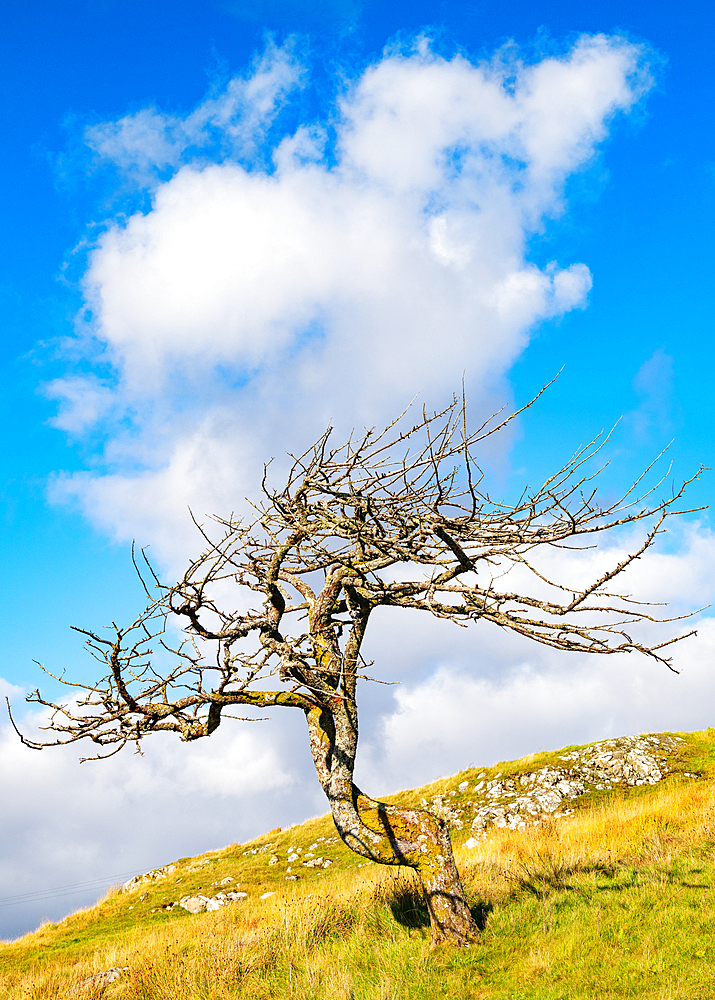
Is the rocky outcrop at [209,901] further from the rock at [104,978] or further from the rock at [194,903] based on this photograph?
the rock at [104,978]

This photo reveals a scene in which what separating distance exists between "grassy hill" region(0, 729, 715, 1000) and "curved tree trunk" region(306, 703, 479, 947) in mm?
395

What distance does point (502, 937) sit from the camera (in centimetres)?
826

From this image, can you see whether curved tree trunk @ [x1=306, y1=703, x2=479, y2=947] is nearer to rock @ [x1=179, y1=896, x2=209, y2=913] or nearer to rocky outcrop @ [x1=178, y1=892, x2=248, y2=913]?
rocky outcrop @ [x1=178, y1=892, x2=248, y2=913]

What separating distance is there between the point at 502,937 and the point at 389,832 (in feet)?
6.55

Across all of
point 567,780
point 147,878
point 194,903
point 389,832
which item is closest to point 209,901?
point 194,903

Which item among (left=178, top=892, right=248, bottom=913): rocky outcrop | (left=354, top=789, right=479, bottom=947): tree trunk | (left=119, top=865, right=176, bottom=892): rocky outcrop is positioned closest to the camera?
(left=354, top=789, right=479, bottom=947): tree trunk

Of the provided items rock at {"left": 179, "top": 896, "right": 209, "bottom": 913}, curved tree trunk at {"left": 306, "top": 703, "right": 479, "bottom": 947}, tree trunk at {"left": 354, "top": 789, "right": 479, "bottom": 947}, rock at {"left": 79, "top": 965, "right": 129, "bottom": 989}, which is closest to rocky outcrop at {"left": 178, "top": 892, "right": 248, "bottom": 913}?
rock at {"left": 179, "top": 896, "right": 209, "bottom": 913}

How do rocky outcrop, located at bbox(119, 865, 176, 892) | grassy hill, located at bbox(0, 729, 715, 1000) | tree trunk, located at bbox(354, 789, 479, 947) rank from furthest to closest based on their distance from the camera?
rocky outcrop, located at bbox(119, 865, 176, 892)
tree trunk, located at bbox(354, 789, 479, 947)
grassy hill, located at bbox(0, 729, 715, 1000)

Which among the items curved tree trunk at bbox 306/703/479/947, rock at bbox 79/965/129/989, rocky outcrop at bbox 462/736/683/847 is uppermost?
curved tree trunk at bbox 306/703/479/947

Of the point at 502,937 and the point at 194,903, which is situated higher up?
the point at 502,937

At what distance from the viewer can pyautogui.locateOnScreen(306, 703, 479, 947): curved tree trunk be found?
812 centimetres

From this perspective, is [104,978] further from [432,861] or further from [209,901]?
[209,901]

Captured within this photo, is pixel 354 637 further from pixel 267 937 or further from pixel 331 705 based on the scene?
pixel 267 937

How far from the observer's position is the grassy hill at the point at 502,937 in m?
7.16
